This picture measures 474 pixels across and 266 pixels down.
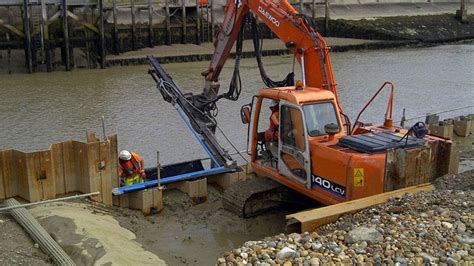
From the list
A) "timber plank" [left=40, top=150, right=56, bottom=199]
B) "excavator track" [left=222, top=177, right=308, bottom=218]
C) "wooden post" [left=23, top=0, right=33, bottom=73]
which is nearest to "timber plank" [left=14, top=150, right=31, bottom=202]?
"timber plank" [left=40, top=150, right=56, bottom=199]

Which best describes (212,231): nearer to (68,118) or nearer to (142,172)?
(142,172)

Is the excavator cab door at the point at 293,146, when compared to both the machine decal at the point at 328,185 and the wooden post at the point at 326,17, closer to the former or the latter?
the machine decal at the point at 328,185

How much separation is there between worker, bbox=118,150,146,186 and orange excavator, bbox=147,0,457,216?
173 cm

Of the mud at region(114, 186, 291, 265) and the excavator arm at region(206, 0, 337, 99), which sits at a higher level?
the excavator arm at region(206, 0, 337, 99)

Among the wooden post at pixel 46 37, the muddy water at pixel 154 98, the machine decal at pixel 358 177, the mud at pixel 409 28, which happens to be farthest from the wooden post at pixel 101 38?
the machine decal at pixel 358 177

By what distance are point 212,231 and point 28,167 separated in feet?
9.61

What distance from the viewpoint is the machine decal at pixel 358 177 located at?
24.8 feet

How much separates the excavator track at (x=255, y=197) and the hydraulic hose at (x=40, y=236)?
2.85m

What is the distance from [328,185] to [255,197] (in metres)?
1.44

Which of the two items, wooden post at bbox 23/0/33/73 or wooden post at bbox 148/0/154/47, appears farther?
wooden post at bbox 148/0/154/47

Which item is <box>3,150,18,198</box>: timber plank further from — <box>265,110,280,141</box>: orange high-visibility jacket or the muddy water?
the muddy water

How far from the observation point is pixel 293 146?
8.47 metres

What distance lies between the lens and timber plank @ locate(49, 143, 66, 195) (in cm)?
902

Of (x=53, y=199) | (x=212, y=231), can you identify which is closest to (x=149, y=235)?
(x=212, y=231)
